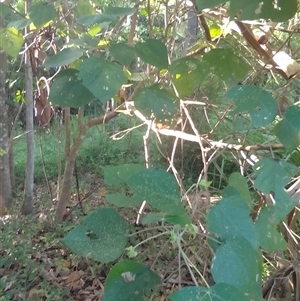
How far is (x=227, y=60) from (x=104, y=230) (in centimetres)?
42

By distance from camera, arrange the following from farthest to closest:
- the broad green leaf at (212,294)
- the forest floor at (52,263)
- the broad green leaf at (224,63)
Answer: the forest floor at (52,263) < the broad green leaf at (224,63) < the broad green leaf at (212,294)

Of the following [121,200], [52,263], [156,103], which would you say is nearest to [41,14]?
[156,103]

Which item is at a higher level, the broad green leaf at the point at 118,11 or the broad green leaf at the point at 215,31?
the broad green leaf at the point at 118,11

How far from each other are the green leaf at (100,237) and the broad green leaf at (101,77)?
17 centimetres

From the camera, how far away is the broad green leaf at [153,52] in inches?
26.2

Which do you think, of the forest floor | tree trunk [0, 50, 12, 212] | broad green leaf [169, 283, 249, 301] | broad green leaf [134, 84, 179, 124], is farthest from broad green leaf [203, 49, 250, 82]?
tree trunk [0, 50, 12, 212]

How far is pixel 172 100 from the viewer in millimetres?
724

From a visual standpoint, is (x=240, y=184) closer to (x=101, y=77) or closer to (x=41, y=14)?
(x=101, y=77)

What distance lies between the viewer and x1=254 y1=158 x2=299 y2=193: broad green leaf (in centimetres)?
62

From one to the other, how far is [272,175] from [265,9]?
10.5 inches

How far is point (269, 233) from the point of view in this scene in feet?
2.00

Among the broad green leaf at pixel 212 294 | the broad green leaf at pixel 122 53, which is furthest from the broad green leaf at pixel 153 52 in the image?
the broad green leaf at pixel 212 294

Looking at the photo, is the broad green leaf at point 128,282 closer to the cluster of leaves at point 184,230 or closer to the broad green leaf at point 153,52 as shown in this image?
the cluster of leaves at point 184,230

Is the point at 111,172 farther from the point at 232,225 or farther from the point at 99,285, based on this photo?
the point at 99,285
